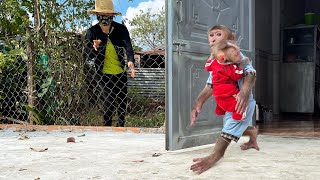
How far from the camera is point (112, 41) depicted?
→ 443 centimetres

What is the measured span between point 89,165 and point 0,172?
486mm

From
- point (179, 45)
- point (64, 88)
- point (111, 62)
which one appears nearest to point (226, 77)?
point (179, 45)

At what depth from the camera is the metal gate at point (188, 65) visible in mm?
2852

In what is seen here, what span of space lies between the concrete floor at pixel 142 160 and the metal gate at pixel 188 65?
13 cm

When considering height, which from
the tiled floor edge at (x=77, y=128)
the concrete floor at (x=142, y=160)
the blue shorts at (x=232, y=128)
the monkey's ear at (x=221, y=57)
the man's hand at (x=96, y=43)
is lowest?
the concrete floor at (x=142, y=160)

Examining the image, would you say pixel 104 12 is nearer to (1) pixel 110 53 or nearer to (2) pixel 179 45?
(1) pixel 110 53

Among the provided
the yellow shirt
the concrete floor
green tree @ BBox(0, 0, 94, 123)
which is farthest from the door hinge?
green tree @ BBox(0, 0, 94, 123)

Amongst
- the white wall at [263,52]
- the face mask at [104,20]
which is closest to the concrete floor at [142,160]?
the face mask at [104,20]

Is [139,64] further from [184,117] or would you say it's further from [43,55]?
[184,117]

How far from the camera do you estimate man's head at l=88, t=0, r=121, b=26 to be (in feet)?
14.5

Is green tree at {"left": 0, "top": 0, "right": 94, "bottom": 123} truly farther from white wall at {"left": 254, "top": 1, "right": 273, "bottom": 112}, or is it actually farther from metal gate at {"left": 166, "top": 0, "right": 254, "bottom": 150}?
white wall at {"left": 254, "top": 1, "right": 273, "bottom": 112}

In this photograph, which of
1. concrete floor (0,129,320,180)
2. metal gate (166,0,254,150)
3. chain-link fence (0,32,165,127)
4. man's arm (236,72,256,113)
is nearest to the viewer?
concrete floor (0,129,320,180)

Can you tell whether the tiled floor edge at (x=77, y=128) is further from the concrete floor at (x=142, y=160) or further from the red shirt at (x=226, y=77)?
the red shirt at (x=226, y=77)

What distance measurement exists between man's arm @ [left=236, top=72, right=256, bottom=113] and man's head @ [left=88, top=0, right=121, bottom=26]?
250 centimetres
